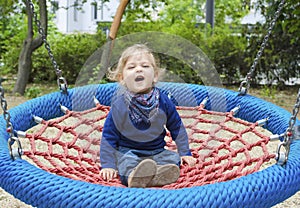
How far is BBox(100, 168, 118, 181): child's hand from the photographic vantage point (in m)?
1.54

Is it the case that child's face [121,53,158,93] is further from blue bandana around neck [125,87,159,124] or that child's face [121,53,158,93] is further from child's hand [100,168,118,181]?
child's hand [100,168,118,181]

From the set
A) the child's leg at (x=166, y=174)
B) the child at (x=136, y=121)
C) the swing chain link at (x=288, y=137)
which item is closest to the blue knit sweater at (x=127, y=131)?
the child at (x=136, y=121)

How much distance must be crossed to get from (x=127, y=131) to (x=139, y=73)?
201 millimetres

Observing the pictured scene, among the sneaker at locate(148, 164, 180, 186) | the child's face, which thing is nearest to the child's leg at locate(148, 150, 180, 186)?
the sneaker at locate(148, 164, 180, 186)

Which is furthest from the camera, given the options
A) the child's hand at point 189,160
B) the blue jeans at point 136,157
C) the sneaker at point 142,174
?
the child's hand at point 189,160

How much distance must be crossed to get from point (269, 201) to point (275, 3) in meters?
4.06

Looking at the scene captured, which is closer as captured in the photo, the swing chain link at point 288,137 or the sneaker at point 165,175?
the swing chain link at point 288,137

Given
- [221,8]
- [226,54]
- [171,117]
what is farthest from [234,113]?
[221,8]

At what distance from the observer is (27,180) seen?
1.21 m

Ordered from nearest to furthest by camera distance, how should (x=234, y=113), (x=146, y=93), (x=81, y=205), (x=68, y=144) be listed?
1. (x=81, y=205)
2. (x=146, y=93)
3. (x=68, y=144)
4. (x=234, y=113)

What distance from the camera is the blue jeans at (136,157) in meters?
1.52

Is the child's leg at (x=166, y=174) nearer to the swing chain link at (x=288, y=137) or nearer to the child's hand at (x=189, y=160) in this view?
the child's hand at (x=189, y=160)

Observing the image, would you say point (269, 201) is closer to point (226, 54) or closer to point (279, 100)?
point (279, 100)

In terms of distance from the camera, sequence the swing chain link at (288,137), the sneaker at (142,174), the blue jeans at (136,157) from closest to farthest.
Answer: the swing chain link at (288,137), the sneaker at (142,174), the blue jeans at (136,157)
